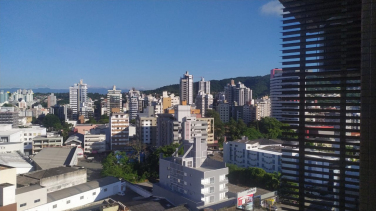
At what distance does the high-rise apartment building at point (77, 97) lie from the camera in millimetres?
28516

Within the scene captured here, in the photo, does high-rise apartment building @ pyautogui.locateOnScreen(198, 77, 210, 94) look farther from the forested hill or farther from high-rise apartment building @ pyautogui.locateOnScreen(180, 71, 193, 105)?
high-rise apartment building @ pyautogui.locateOnScreen(180, 71, 193, 105)

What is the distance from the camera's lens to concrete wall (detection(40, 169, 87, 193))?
282 inches

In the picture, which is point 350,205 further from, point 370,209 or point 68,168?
point 68,168

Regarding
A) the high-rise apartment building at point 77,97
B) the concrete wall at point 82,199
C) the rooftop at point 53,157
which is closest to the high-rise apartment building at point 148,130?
the rooftop at point 53,157

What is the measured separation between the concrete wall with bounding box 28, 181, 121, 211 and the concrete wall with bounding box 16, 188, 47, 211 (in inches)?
4.0

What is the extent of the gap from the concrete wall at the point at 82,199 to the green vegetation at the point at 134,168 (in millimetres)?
1040

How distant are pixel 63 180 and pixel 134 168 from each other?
2.81 meters

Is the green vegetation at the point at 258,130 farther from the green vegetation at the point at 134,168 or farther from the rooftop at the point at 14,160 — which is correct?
the rooftop at the point at 14,160

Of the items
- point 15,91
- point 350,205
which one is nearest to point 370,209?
point 350,205

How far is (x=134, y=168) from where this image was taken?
1004 centimetres

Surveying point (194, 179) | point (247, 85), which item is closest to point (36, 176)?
point (194, 179)

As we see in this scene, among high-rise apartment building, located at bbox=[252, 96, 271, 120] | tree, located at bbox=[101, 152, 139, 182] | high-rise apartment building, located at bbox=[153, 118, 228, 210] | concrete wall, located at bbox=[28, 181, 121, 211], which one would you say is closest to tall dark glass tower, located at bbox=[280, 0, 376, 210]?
high-rise apartment building, located at bbox=[153, 118, 228, 210]

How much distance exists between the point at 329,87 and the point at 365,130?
2.25 feet

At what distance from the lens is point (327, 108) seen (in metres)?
1.84
